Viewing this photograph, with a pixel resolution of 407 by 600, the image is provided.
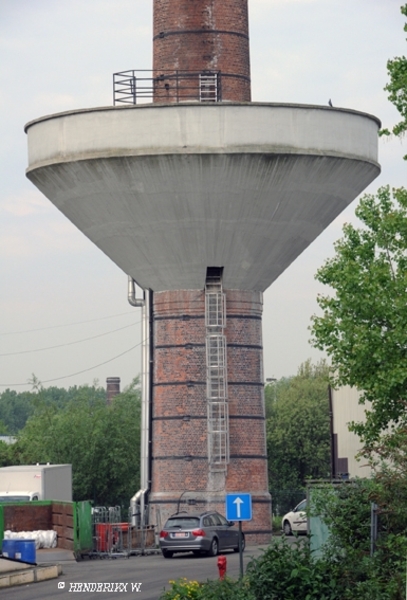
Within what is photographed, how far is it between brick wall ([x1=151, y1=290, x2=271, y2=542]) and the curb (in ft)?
32.7

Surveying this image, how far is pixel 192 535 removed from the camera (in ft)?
116

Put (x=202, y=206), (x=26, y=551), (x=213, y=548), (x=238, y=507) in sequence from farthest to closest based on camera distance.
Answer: (x=202, y=206)
(x=213, y=548)
(x=26, y=551)
(x=238, y=507)

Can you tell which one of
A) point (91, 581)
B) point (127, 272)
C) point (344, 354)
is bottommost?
point (91, 581)

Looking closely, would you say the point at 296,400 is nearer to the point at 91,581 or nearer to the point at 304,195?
the point at 304,195

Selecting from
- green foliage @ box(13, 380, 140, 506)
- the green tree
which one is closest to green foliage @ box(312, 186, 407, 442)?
green foliage @ box(13, 380, 140, 506)

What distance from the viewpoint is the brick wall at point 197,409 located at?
4025cm

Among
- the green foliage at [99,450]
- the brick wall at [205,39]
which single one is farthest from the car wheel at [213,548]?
the green foliage at [99,450]

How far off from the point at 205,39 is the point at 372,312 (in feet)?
51.8

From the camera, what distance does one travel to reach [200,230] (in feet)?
127

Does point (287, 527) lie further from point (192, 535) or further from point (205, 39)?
point (205, 39)

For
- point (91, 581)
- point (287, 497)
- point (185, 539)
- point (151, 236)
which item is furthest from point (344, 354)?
point (287, 497)

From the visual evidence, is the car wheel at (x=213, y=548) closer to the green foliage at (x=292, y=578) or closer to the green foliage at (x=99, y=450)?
the green foliage at (x=292, y=578)

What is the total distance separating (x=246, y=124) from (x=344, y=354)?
1062 cm

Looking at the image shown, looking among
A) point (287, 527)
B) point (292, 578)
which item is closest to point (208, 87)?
point (287, 527)
